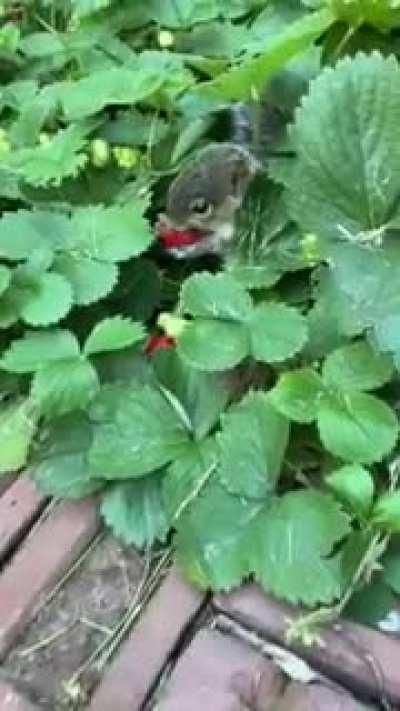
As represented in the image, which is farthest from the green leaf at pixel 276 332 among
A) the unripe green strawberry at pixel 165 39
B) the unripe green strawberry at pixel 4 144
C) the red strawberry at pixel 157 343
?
the unripe green strawberry at pixel 165 39

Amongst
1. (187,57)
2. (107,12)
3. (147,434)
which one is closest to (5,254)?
(147,434)

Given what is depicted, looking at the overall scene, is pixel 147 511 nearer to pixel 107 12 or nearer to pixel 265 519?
pixel 265 519

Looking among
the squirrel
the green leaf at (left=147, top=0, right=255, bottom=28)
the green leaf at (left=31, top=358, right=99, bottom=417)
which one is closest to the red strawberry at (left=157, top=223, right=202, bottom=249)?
the squirrel

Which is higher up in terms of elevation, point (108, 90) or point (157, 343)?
point (108, 90)

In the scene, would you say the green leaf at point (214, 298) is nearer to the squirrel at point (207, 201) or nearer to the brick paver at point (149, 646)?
the squirrel at point (207, 201)

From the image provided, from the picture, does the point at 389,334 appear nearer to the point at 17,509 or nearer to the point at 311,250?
the point at 311,250

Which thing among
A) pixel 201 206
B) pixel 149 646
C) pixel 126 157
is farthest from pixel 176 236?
pixel 149 646
